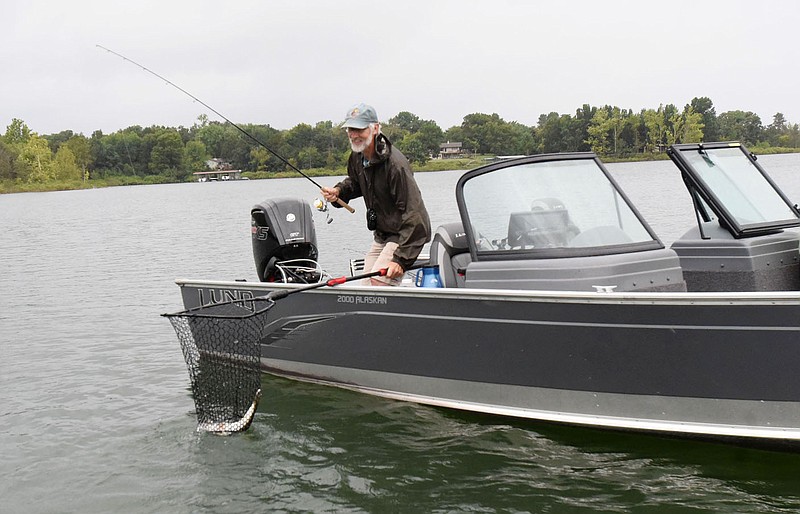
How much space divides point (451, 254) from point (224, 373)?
2.15m

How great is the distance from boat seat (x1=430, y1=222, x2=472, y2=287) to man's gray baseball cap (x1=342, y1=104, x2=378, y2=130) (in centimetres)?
113

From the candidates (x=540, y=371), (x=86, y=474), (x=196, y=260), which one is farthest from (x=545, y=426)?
(x=196, y=260)

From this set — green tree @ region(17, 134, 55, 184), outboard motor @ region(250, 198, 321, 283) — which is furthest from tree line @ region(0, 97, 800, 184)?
outboard motor @ region(250, 198, 321, 283)

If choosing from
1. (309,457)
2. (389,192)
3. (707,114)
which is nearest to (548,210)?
(389,192)

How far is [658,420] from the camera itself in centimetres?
514

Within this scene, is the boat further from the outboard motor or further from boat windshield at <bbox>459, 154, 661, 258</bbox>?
the outboard motor

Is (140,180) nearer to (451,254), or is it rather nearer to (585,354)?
(451,254)

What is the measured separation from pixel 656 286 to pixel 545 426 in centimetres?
153

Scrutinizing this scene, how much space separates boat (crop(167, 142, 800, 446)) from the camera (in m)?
4.80

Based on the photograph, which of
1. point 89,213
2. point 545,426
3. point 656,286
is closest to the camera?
point 656,286

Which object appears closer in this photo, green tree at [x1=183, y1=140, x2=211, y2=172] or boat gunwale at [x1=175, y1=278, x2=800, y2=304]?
boat gunwale at [x1=175, y1=278, x2=800, y2=304]

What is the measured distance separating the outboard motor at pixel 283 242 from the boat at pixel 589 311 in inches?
42.2

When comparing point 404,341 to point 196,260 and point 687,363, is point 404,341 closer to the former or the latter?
point 687,363

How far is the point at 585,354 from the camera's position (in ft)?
17.3
